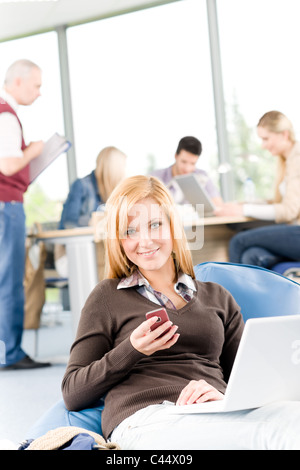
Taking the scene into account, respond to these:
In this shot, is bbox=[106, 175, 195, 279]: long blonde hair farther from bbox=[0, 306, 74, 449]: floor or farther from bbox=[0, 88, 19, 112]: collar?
bbox=[0, 88, 19, 112]: collar

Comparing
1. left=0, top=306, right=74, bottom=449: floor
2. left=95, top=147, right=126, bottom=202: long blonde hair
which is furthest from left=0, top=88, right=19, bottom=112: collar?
left=0, top=306, right=74, bottom=449: floor

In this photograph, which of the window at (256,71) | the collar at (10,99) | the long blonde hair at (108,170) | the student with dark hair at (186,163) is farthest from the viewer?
the window at (256,71)

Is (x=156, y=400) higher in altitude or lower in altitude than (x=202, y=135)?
lower

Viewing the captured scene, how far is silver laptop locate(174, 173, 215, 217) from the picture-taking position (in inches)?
121

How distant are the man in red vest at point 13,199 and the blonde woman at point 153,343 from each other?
66.4 inches

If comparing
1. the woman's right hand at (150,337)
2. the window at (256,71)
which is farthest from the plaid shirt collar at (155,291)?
the window at (256,71)

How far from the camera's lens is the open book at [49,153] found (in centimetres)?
294

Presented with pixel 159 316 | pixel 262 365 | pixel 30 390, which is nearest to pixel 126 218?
pixel 159 316

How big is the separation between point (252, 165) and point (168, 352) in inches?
151

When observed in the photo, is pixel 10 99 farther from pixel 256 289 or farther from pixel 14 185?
pixel 256 289

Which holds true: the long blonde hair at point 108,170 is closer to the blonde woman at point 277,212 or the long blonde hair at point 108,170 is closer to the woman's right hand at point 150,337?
the blonde woman at point 277,212

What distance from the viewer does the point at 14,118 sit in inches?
108

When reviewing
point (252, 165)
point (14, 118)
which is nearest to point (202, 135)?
point (252, 165)
